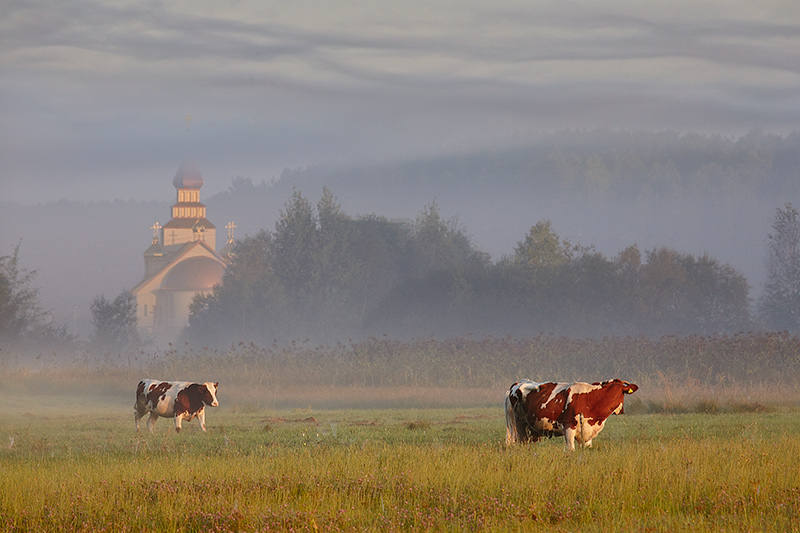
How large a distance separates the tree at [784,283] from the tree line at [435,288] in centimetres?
622

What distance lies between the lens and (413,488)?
13.4 meters

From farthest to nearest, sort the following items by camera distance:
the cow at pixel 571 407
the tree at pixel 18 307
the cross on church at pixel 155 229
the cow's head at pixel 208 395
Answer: the cross on church at pixel 155 229 → the tree at pixel 18 307 → the cow's head at pixel 208 395 → the cow at pixel 571 407

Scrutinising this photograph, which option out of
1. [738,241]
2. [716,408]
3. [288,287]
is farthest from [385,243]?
[738,241]

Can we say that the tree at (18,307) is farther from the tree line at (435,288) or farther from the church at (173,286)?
the church at (173,286)

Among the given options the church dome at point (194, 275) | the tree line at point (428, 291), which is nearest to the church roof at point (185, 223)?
the church dome at point (194, 275)

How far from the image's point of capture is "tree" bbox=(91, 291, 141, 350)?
94688mm

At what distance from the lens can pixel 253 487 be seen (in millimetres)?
13281

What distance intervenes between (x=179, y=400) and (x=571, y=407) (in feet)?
38.7

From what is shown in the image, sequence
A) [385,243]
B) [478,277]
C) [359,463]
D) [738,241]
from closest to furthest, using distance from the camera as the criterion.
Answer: [359,463], [478,277], [385,243], [738,241]

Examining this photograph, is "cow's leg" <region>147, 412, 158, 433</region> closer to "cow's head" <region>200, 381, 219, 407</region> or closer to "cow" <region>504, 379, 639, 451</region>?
"cow's head" <region>200, 381, 219, 407</region>

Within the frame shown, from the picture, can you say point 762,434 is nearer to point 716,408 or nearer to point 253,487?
point 716,408

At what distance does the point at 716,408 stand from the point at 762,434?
7.10 metres

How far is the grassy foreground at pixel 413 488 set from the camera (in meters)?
11.9

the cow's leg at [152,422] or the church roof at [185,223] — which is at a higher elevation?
the church roof at [185,223]
